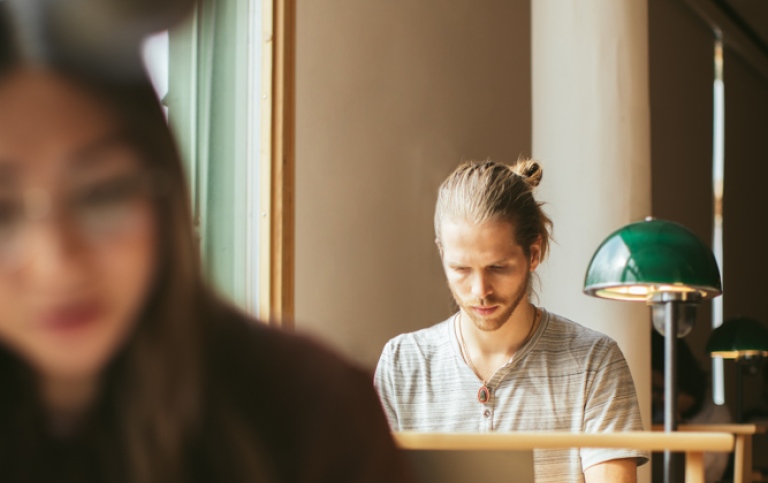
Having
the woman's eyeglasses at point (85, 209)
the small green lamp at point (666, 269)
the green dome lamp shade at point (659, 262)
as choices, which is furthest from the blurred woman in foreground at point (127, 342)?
the green dome lamp shade at point (659, 262)

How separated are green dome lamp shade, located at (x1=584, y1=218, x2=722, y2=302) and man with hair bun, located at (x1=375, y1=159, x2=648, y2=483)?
0.62 feet

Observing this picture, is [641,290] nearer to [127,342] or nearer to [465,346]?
[465,346]

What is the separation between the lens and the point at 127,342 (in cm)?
31

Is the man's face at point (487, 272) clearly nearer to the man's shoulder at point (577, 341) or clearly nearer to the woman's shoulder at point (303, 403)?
the man's shoulder at point (577, 341)

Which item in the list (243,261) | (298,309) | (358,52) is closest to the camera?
(243,261)

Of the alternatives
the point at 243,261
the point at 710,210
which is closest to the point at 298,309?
the point at 243,261

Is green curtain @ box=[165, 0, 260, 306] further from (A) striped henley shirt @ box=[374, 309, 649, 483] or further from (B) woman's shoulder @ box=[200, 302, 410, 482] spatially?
(B) woman's shoulder @ box=[200, 302, 410, 482]

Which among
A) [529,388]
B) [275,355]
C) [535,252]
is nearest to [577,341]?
[529,388]

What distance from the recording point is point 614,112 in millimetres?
4070

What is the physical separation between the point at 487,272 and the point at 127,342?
6.14ft

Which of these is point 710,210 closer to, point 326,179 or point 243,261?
point 326,179

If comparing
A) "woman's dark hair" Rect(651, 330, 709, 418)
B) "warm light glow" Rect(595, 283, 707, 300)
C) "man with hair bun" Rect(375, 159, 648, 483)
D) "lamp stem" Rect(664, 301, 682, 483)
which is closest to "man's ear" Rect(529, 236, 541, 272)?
"man with hair bun" Rect(375, 159, 648, 483)

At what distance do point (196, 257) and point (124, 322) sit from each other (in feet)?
0.11

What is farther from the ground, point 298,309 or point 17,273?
point 17,273
